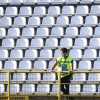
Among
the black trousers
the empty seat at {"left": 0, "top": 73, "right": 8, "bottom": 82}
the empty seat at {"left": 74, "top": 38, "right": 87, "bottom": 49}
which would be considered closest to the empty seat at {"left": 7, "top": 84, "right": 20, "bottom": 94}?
the empty seat at {"left": 0, "top": 73, "right": 8, "bottom": 82}

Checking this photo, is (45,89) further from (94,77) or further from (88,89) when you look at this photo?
(94,77)

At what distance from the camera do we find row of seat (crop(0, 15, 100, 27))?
1581cm

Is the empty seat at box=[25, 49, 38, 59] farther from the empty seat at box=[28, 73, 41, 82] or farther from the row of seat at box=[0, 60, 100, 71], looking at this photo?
the empty seat at box=[28, 73, 41, 82]

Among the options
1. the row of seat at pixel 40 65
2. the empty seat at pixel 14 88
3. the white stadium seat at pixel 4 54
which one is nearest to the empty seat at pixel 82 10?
the row of seat at pixel 40 65

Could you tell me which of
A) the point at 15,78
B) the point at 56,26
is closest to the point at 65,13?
the point at 56,26

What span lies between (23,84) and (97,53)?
7.85 feet

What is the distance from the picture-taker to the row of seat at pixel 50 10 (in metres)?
16.1

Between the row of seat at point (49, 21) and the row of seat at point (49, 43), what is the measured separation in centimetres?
61

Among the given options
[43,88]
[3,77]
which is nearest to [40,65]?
[43,88]

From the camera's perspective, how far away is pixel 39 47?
15.6 meters

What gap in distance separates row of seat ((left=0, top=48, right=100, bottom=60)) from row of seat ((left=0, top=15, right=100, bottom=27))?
3.36 ft

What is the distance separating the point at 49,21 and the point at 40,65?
1651 mm

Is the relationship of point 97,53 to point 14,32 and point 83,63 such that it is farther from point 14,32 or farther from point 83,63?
point 14,32

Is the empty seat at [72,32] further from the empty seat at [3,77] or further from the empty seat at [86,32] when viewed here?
the empty seat at [3,77]
